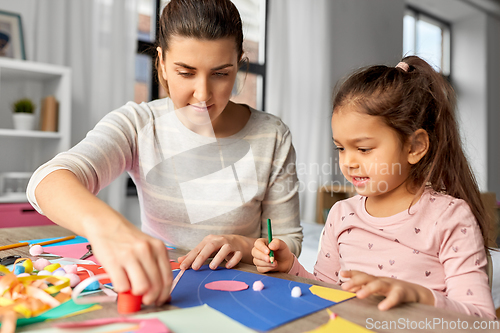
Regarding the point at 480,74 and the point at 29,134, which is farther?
the point at 480,74

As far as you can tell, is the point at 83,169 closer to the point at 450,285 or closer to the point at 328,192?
the point at 450,285

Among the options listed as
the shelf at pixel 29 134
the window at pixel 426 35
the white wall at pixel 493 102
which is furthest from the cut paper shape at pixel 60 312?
the white wall at pixel 493 102

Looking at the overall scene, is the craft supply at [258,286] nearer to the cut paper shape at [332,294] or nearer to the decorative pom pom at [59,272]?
the cut paper shape at [332,294]

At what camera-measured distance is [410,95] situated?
0.83m

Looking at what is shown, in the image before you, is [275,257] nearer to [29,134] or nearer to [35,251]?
[35,251]

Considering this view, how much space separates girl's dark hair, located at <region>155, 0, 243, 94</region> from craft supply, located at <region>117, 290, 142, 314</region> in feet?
2.00

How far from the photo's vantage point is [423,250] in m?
0.75

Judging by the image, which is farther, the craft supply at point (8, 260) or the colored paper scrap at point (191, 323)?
the craft supply at point (8, 260)

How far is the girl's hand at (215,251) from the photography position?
0.70 metres

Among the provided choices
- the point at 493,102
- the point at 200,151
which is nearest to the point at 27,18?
the point at 200,151

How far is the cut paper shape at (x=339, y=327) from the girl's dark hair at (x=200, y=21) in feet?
2.20

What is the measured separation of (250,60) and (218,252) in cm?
219

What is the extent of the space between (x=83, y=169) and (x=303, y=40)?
316 centimetres

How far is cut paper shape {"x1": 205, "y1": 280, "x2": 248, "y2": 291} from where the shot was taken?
58 cm
